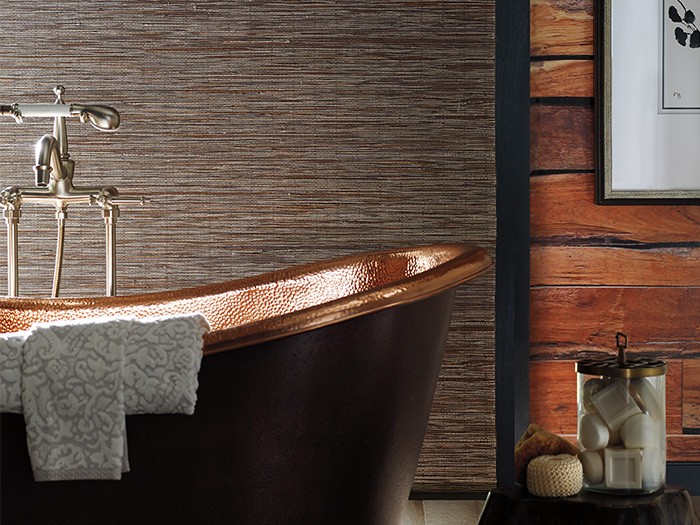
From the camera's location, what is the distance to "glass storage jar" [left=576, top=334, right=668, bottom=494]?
181 cm

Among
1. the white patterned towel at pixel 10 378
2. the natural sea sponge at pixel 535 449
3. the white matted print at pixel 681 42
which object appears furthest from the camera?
the white matted print at pixel 681 42

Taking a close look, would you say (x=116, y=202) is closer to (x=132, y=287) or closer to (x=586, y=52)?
(x=132, y=287)

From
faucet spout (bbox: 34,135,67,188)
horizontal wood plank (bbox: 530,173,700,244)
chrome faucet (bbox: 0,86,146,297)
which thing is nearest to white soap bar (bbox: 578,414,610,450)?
horizontal wood plank (bbox: 530,173,700,244)

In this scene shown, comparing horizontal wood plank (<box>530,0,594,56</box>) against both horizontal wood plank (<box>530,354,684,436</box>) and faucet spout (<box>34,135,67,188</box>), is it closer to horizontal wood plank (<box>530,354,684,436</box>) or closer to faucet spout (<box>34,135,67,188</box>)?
horizontal wood plank (<box>530,354,684,436</box>)

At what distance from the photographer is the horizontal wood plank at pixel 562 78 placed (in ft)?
8.43

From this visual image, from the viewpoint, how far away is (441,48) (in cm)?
258

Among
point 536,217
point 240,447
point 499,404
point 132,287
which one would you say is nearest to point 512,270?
point 536,217

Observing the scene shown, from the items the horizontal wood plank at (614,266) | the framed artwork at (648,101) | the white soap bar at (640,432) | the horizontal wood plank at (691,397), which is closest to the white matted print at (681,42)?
the framed artwork at (648,101)

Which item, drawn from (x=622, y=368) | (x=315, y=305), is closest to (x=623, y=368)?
(x=622, y=368)

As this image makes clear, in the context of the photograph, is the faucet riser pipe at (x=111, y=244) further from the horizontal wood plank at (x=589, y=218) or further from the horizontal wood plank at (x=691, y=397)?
the horizontal wood plank at (x=691, y=397)

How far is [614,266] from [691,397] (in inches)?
17.1

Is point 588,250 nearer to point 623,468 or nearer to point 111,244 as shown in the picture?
point 623,468

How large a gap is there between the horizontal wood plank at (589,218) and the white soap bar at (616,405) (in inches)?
31.8

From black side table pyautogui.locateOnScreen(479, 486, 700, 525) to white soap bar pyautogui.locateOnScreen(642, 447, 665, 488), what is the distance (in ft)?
0.09
